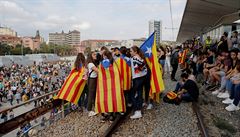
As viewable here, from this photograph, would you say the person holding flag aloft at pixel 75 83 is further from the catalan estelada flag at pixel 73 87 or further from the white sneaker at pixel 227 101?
the white sneaker at pixel 227 101

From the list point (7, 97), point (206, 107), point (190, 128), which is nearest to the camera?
point (190, 128)

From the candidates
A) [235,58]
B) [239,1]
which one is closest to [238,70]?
[235,58]

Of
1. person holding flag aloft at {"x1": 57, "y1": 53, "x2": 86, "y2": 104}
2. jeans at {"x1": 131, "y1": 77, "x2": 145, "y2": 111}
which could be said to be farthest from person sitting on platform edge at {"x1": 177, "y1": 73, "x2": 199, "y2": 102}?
person holding flag aloft at {"x1": 57, "y1": 53, "x2": 86, "y2": 104}

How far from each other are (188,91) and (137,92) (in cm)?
250

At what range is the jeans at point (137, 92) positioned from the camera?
647 cm

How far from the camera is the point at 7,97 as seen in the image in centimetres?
2886

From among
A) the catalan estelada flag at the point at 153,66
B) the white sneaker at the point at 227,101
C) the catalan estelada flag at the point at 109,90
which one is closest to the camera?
the catalan estelada flag at the point at 109,90

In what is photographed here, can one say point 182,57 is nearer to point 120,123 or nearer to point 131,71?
point 131,71

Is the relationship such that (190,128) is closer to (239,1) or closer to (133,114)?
(133,114)

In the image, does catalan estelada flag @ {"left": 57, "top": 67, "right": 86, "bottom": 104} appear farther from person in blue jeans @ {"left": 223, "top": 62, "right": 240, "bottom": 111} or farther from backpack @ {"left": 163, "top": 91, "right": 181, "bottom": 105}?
person in blue jeans @ {"left": 223, "top": 62, "right": 240, "bottom": 111}

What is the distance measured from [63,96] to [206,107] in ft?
14.6

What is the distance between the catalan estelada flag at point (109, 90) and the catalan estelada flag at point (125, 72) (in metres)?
0.42

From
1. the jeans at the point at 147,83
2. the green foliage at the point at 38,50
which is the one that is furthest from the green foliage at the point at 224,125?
the green foliage at the point at 38,50

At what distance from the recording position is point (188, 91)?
27.3 ft
